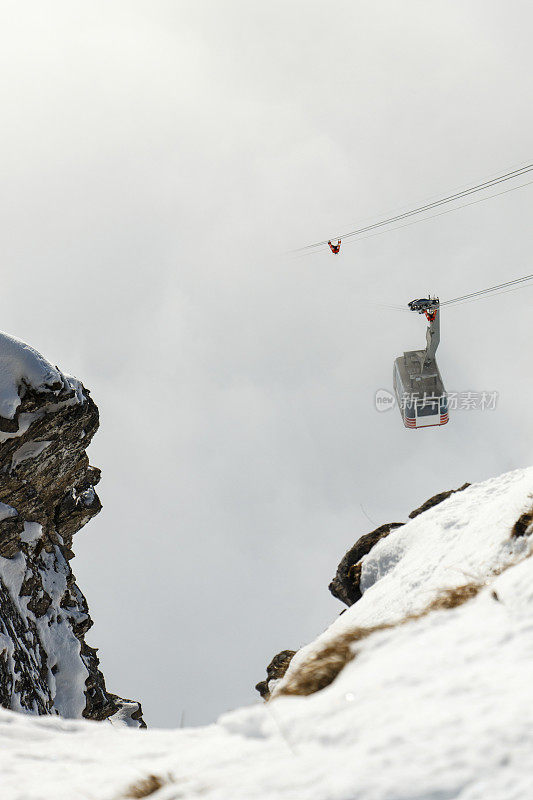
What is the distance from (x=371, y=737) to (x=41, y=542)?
22.4 meters

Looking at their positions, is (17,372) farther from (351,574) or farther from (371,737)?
(371,737)

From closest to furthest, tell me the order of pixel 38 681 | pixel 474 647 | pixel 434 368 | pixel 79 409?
pixel 474 647, pixel 38 681, pixel 79 409, pixel 434 368

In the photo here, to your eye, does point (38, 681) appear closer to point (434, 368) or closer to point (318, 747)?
point (318, 747)

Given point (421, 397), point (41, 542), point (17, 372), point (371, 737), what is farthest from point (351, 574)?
point (421, 397)

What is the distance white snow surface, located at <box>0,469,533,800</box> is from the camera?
4.31 m

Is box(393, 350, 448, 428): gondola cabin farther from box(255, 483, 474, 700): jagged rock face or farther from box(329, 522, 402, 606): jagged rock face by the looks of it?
box(329, 522, 402, 606): jagged rock face

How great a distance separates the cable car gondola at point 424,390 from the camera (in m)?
35.4

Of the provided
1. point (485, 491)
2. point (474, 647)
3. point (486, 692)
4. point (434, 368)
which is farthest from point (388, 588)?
point (434, 368)

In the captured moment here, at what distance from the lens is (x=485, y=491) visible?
14320 mm

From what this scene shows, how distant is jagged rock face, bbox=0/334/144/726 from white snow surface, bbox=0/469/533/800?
42.5ft

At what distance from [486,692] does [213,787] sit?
2.64m

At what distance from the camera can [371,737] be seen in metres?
4.85

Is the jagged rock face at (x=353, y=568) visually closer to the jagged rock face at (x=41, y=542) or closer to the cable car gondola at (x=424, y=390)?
the jagged rock face at (x=41, y=542)

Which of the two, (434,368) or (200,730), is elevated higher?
(434,368)
